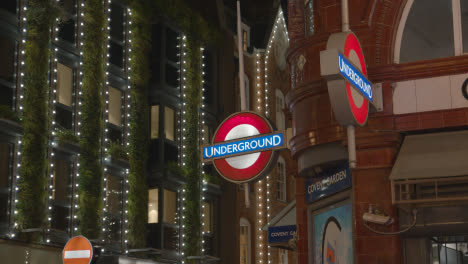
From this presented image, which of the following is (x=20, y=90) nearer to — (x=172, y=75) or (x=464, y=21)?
(x=172, y=75)

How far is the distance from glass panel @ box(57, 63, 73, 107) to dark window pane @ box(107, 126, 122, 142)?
2.48 metres

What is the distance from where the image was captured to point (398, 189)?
12.9 m

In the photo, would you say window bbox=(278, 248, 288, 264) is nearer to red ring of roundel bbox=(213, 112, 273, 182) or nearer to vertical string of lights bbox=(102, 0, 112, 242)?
vertical string of lights bbox=(102, 0, 112, 242)

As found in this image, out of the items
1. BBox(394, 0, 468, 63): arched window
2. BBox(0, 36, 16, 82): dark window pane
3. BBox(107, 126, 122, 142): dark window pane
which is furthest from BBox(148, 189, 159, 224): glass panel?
BBox(394, 0, 468, 63): arched window

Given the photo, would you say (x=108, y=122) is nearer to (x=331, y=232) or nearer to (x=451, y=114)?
(x=331, y=232)

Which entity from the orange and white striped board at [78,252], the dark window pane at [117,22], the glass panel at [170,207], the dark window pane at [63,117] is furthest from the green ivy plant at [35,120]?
the orange and white striped board at [78,252]

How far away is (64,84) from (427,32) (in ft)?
55.8

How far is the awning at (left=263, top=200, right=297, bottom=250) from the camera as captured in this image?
19448mm

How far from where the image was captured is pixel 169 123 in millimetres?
34062

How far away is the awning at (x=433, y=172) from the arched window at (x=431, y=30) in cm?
147

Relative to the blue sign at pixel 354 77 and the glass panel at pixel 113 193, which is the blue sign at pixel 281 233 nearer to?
the blue sign at pixel 354 77

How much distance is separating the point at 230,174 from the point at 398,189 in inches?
119

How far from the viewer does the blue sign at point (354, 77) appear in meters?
10.6

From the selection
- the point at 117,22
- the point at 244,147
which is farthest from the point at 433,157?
the point at 117,22
